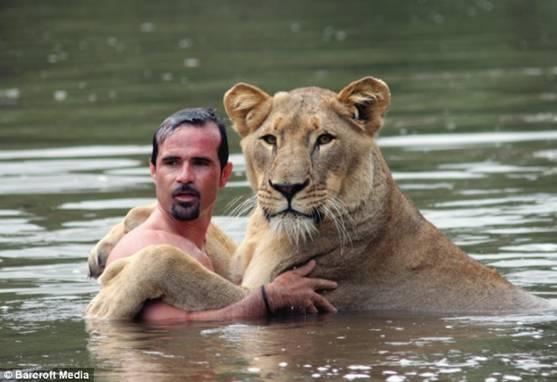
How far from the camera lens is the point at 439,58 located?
23938 millimetres

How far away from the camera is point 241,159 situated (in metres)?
15.2

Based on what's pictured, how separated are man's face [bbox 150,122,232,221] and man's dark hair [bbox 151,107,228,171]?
26 millimetres

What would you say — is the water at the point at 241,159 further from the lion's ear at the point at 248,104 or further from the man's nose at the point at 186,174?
the lion's ear at the point at 248,104

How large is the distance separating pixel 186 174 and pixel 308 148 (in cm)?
72

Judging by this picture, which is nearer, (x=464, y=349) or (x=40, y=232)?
(x=464, y=349)

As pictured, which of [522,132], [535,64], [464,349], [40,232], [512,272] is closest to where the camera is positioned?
[464,349]

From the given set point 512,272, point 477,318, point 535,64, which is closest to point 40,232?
point 512,272

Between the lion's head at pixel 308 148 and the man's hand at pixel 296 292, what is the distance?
0.60 feet

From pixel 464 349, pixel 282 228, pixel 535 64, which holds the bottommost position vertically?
pixel 464 349

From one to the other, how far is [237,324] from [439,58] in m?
15.6

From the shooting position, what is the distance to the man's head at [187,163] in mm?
8945

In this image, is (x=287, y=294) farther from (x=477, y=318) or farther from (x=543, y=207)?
(x=543, y=207)

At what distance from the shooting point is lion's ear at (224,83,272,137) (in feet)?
28.9

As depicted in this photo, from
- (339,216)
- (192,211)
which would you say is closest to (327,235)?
→ (339,216)
